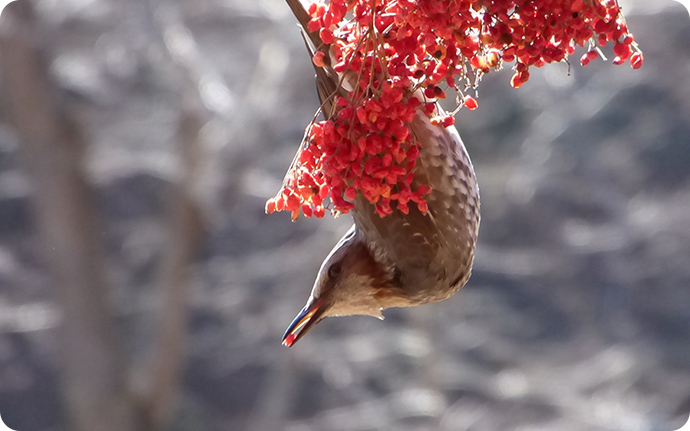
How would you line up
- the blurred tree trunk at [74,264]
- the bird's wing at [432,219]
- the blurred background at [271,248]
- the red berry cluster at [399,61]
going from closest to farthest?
1. the red berry cluster at [399,61]
2. the bird's wing at [432,219]
3. the blurred tree trunk at [74,264]
4. the blurred background at [271,248]

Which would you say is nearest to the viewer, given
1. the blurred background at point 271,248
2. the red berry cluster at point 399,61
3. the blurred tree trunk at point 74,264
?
the red berry cluster at point 399,61

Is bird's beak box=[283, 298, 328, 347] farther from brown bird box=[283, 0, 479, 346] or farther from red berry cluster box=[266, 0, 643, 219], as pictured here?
red berry cluster box=[266, 0, 643, 219]

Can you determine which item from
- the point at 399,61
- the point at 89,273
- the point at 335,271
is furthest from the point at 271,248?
the point at 399,61

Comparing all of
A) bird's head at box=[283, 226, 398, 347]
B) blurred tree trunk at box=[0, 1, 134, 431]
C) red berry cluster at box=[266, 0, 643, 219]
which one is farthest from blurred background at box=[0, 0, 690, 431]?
red berry cluster at box=[266, 0, 643, 219]

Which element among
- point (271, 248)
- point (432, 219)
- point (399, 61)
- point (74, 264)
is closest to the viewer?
point (399, 61)

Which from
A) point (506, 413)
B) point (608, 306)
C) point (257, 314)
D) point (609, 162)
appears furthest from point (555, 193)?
point (257, 314)

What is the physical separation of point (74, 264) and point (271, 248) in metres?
1.70

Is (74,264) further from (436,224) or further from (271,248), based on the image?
(436,224)

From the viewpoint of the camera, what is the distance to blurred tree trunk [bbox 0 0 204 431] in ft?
17.9

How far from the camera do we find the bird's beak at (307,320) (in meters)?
1.16

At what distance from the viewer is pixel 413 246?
1158 millimetres

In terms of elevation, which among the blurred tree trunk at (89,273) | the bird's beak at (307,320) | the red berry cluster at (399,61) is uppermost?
the red berry cluster at (399,61)

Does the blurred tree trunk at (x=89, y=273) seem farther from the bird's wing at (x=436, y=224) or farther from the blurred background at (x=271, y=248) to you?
the bird's wing at (x=436, y=224)

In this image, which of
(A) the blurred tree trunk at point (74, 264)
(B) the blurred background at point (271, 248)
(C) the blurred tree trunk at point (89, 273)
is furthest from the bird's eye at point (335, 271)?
(A) the blurred tree trunk at point (74, 264)
